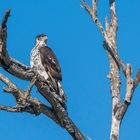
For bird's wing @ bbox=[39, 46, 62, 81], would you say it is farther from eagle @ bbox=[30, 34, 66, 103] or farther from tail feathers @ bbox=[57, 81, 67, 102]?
tail feathers @ bbox=[57, 81, 67, 102]

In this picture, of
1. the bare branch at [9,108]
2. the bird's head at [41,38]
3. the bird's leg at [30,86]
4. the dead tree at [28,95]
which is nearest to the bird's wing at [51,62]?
the bird's head at [41,38]

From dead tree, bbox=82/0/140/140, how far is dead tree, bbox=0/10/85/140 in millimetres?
600

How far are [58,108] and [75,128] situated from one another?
0.45m

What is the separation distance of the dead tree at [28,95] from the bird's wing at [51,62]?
7.52ft

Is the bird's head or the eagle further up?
the bird's head

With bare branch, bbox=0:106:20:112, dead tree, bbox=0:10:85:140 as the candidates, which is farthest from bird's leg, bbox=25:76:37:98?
bare branch, bbox=0:106:20:112

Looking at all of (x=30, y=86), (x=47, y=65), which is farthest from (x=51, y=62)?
(x=30, y=86)

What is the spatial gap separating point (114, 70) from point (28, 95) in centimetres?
186

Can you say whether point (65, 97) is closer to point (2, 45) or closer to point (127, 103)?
point (127, 103)

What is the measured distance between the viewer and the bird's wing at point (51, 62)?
10.7m

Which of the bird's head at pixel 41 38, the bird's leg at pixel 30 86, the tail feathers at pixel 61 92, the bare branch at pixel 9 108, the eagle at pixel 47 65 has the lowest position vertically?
the bird's leg at pixel 30 86

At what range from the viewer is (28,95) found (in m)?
7.79

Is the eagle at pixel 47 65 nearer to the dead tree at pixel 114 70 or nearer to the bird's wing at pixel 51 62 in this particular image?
the bird's wing at pixel 51 62

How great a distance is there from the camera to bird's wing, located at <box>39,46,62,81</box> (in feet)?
35.1
